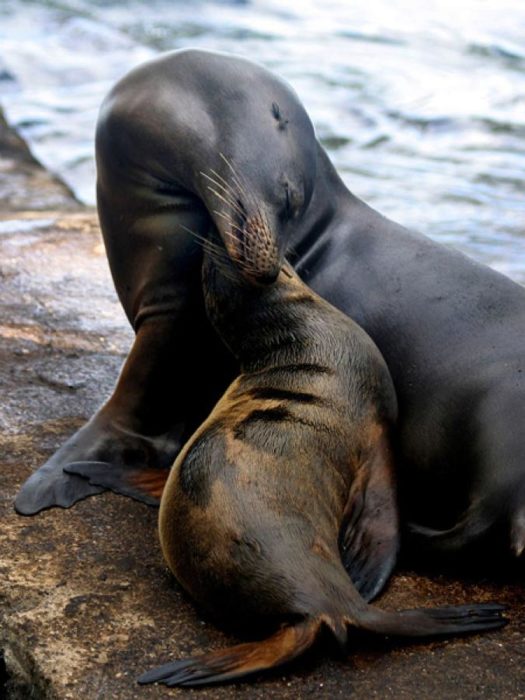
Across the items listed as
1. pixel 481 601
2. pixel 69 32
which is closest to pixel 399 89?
pixel 69 32

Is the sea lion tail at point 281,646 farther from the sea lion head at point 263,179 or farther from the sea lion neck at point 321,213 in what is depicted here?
the sea lion neck at point 321,213

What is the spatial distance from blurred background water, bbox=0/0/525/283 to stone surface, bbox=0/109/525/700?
403cm

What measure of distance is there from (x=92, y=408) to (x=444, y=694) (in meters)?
1.92

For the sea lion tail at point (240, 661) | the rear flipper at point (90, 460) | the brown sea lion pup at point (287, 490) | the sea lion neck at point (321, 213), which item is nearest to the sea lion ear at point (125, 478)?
the rear flipper at point (90, 460)

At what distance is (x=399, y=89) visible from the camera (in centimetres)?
1279

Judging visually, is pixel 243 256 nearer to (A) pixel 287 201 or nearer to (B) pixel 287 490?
(A) pixel 287 201

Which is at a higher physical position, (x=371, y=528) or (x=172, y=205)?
(x=172, y=205)

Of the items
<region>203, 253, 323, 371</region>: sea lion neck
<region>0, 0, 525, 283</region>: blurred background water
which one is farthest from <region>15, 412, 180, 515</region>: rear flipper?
<region>0, 0, 525, 283</region>: blurred background water

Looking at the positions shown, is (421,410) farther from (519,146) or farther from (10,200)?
(519,146)

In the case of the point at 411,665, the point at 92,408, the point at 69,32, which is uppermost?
the point at 411,665

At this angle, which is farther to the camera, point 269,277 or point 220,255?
point 220,255

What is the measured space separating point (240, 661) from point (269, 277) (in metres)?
1.09

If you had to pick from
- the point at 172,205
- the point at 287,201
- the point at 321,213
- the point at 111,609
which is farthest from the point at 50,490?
the point at 321,213

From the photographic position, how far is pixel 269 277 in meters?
3.48
